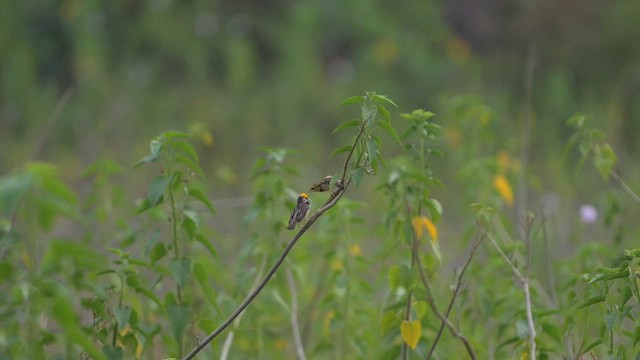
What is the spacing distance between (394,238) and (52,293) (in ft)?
2.87

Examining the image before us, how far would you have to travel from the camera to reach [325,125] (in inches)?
219

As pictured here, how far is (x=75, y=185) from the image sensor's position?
4.92 m

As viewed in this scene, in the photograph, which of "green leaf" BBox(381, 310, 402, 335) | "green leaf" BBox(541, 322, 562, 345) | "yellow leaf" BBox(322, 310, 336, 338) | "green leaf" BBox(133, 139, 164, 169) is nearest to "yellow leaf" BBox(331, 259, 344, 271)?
"yellow leaf" BBox(322, 310, 336, 338)

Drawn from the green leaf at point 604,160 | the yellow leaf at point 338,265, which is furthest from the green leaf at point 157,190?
the green leaf at point 604,160

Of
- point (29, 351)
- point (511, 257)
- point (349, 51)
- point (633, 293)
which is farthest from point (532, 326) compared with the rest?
point (349, 51)

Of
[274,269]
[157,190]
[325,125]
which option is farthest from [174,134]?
[325,125]

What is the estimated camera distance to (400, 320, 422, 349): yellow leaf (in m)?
1.83

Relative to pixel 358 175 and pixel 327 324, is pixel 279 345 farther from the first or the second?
pixel 358 175

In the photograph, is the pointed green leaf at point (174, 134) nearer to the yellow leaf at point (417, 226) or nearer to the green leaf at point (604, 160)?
the yellow leaf at point (417, 226)

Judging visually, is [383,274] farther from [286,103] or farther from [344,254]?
[286,103]

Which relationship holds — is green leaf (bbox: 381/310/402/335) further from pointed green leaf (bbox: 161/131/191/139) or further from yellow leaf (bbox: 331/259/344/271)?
pointed green leaf (bbox: 161/131/191/139)

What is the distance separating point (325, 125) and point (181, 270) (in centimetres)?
384

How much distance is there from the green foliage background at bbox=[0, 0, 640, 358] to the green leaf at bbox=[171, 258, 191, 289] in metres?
0.07

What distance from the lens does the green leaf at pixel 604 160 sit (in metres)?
2.12
